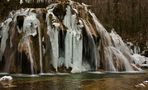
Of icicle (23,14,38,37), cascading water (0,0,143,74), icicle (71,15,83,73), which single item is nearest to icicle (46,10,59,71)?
cascading water (0,0,143,74)

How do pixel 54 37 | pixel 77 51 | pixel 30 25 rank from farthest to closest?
pixel 77 51 < pixel 54 37 < pixel 30 25

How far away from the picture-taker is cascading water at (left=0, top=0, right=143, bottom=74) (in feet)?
152

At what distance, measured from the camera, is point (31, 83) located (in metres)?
34.2

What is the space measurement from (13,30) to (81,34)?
28.2 ft

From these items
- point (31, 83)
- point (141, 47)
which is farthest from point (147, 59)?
point (31, 83)

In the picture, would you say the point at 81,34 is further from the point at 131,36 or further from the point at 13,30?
the point at 131,36

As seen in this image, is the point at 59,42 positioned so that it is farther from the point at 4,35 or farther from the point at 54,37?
the point at 4,35

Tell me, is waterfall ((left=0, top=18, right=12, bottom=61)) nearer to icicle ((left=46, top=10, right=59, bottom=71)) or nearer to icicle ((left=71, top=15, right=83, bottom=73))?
icicle ((left=46, top=10, right=59, bottom=71))

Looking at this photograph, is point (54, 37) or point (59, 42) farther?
point (59, 42)

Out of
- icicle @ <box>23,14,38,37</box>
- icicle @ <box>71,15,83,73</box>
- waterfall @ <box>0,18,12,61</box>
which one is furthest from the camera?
waterfall @ <box>0,18,12,61</box>

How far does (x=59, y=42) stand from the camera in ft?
160

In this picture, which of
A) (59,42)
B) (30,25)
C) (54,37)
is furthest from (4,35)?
(59,42)

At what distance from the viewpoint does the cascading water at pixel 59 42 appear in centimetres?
4619

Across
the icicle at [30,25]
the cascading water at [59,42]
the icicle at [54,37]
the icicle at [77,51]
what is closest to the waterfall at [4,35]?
the cascading water at [59,42]
